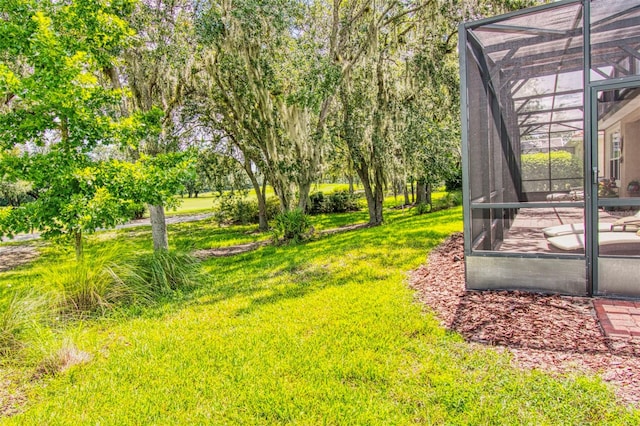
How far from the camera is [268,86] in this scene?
8.61 meters

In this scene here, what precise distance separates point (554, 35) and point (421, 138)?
575 centimetres

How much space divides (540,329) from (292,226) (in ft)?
22.3

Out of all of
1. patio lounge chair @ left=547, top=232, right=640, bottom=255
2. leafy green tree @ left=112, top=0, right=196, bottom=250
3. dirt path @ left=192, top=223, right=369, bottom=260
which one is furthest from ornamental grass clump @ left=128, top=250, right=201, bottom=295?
patio lounge chair @ left=547, top=232, right=640, bottom=255

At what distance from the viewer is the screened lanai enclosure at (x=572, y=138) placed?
3861 mm

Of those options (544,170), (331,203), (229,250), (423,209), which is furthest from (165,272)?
(331,203)

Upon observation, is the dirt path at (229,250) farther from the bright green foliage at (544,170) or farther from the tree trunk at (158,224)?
the bright green foliage at (544,170)

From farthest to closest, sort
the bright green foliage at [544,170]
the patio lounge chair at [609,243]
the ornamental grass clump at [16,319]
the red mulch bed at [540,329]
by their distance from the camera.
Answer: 1. the bright green foliage at [544,170]
2. the patio lounge chair at [609,243]
3. the ornamental grass clump at [16,319]
4. the red mulch bed at [540,329]

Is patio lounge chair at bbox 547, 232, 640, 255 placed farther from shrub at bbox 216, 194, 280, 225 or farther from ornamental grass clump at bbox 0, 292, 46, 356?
shrub at bbox 216, 194, 280, 225

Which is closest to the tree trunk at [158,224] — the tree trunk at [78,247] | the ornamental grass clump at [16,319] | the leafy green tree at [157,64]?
the leafy green tree at [157,64]

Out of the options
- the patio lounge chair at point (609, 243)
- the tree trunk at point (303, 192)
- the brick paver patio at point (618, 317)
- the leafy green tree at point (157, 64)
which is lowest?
the brick paver patio at point (618, 317)

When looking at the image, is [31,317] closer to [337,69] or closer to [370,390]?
[370,390]

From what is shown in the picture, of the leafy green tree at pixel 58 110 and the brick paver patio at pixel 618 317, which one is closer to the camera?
the brick paver patio at pixel 618 317

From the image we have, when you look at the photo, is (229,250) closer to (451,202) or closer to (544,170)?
(544,170)

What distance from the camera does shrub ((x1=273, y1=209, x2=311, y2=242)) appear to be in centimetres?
959
